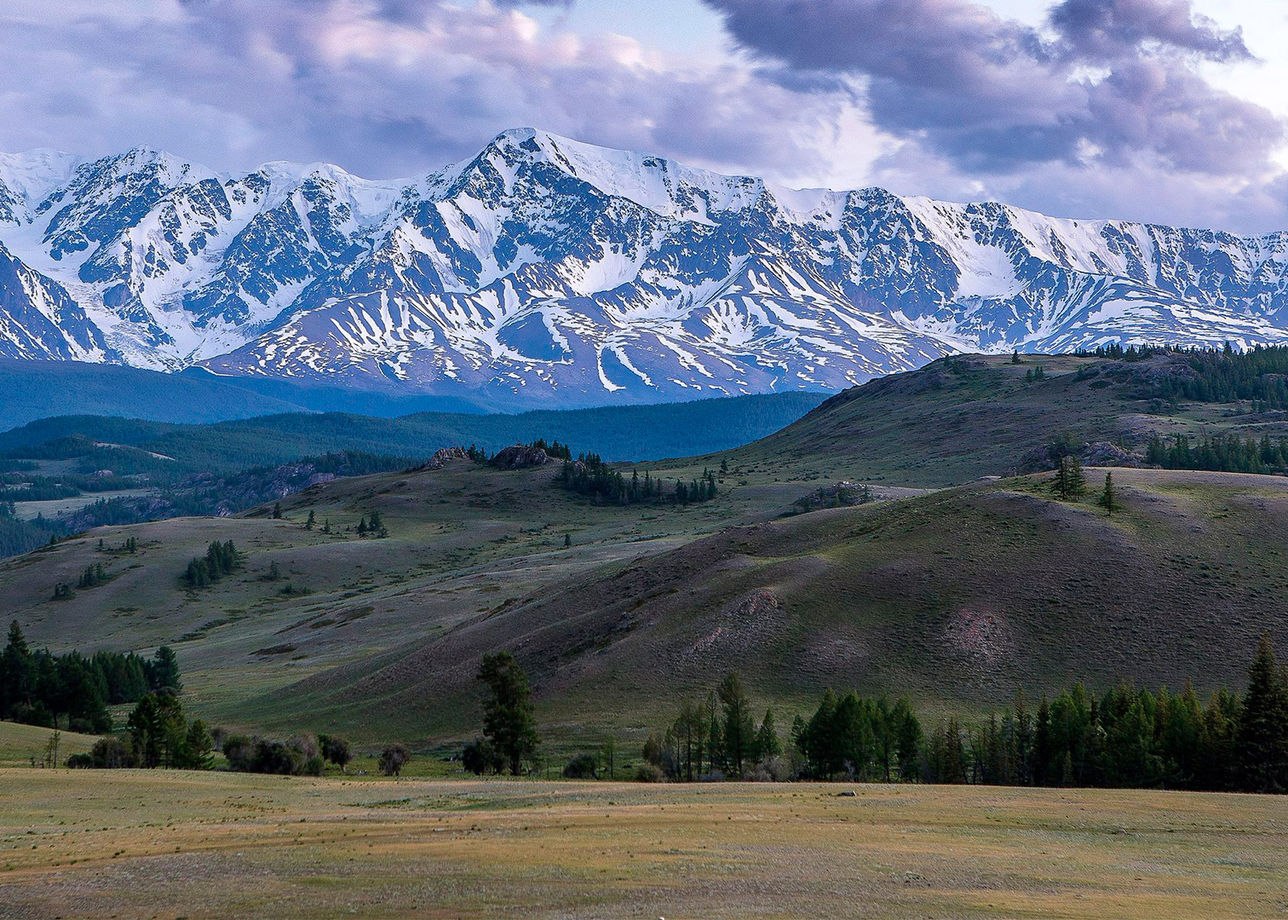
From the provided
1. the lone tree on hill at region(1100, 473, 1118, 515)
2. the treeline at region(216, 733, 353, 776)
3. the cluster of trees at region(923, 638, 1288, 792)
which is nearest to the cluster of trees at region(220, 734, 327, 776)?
the treeline at region(216, 733, 353, 776)

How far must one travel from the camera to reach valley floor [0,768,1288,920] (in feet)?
125

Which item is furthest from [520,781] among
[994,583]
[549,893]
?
[994,583]

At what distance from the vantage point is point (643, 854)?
45344 mm

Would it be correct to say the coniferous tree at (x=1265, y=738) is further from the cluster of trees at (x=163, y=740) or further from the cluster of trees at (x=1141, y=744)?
the cluster of trees at (x=163, y=740)

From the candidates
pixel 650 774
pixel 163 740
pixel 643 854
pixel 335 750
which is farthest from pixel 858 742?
pixel 163 740

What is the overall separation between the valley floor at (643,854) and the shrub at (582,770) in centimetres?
1950

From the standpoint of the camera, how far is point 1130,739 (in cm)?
7869

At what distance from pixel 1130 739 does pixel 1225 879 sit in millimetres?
36913

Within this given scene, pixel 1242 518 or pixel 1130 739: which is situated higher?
pixel 1242 518

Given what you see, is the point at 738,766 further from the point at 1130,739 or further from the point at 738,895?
the point at 738,895

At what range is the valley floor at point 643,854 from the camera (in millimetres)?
37969

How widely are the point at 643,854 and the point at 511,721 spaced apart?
157 ft

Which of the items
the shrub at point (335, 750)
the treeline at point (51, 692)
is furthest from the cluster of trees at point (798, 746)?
the treeline at point (51, 692)

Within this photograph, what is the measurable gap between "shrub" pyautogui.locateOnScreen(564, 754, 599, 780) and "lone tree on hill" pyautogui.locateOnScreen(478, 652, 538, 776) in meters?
4.75
